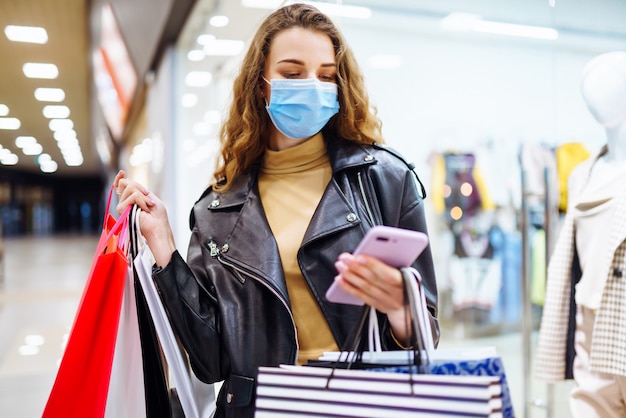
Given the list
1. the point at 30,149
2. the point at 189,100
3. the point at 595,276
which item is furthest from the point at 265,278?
the point at 30,149

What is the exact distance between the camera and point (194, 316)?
3.85ft

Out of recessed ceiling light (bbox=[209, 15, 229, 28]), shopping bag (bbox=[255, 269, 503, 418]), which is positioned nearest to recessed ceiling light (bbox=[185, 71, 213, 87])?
recessed ceiling light (bbox=[209, 15, 229, 28])

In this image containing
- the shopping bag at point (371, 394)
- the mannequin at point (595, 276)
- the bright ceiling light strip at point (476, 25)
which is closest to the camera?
the shopping bag at point (371, 394)

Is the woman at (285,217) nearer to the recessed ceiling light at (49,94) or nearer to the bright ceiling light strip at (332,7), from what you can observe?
the bright ceiling light strip at (332,7)

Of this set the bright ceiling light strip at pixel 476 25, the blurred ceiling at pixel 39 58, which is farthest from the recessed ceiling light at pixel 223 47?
the blurred ceiling at pixel 39 58

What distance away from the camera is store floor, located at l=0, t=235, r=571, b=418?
3314 mm

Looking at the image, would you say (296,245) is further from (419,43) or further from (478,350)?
(419,43)

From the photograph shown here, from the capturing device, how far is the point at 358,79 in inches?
52.5

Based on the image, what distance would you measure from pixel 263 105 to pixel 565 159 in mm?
2207

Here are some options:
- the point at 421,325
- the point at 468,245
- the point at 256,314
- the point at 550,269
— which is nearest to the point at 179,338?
the point at 256,314

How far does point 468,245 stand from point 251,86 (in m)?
3.80

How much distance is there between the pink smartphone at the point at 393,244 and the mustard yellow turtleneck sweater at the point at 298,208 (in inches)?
15.6

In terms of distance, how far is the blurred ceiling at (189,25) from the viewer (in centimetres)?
256

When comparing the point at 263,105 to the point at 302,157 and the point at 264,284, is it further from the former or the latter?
the point at 264,284
